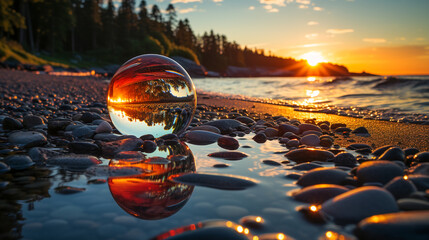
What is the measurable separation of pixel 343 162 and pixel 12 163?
285 cm

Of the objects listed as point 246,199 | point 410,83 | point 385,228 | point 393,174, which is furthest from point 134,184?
point 410,83

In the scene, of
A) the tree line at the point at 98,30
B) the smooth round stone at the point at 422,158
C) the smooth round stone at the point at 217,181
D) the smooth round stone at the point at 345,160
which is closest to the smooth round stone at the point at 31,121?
the smooth round stone at the point at 217,181

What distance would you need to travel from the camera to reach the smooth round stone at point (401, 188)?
1783 millimetres

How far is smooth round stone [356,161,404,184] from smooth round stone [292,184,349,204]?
377 millimetres

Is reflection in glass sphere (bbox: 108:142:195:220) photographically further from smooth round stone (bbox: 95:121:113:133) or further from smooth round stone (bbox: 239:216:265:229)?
smooth round stone (bbox: 95:121:113:133)

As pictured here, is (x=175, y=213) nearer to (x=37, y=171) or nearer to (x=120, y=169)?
(x=120, y=169)

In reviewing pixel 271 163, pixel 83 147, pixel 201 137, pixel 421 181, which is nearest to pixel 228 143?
pixel 201 137

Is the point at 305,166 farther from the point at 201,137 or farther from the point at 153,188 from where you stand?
the point at 201,137

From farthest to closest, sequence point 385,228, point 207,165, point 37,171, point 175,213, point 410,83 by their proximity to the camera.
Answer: point 410,83 < point 207,165 < point 37,171 < point 175,213 < point 385,228

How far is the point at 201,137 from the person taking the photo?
372cm

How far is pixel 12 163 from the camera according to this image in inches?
93.8

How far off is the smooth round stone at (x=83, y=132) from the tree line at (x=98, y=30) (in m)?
34.8

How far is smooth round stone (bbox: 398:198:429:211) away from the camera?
61.3 inches

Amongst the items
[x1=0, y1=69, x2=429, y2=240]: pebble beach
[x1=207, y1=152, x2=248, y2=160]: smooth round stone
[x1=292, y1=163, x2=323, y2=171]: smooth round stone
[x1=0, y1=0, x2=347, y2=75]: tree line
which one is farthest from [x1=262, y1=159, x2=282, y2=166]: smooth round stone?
[x1=0, y1=0, x2=347, y2=75]: tree line
